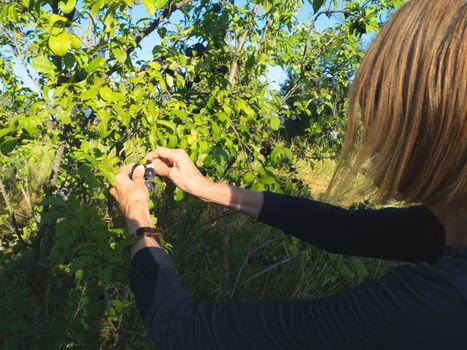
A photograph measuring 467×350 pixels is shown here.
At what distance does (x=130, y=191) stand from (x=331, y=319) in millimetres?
681

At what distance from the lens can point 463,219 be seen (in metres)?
0.90

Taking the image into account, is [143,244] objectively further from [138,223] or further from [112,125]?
[112,125]

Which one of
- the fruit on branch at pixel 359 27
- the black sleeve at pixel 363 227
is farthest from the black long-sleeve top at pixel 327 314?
the fruit on branch at pixel 359 27

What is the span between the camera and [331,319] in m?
0.75

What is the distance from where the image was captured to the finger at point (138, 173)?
1353mm

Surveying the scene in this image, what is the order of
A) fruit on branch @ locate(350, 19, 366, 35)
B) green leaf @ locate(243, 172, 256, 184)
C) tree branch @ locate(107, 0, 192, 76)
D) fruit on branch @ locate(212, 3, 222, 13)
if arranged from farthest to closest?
fruit on branch @ locate(350, 19, 366, 35) → fruit on branch @ locate(212, 3, 222, 13) → green leaf @ locate(243, 172, 256, 184) → tree branch @ locate(107, 0, 192, 76)

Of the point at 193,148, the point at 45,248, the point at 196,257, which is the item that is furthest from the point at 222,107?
the point at 196,257

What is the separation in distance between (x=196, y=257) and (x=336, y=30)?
2.02m

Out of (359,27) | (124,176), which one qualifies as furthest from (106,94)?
(359,27)

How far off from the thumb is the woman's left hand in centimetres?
12

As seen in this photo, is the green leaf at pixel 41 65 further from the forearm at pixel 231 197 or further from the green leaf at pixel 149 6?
the forearm at pixel 231 197

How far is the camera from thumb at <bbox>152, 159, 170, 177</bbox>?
60.3 inches

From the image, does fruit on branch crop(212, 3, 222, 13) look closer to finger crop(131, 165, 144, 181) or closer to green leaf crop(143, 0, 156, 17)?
green leaf crop(143, 0, 156, 17)

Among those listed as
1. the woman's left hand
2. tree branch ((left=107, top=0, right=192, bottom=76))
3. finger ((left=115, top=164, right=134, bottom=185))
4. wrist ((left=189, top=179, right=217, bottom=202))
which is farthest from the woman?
tree branch ((left=107, top=0, right=192, bottom=76))
